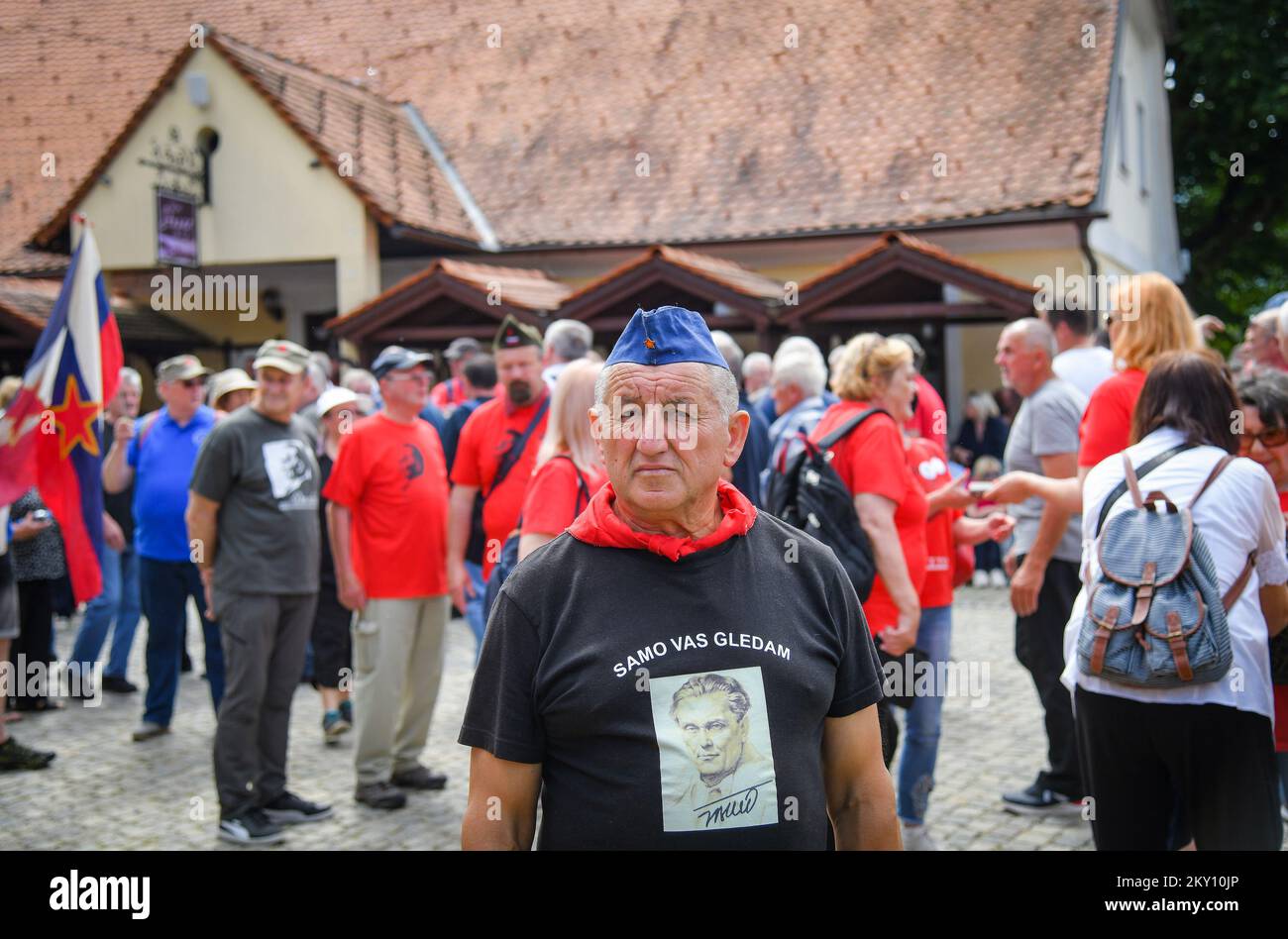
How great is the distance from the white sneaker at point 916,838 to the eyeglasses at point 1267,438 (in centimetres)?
201

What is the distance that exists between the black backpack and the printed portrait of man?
7.46ft

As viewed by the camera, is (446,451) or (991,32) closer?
(446,451)

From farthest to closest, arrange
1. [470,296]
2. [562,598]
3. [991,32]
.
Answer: [991,32] < [470,296] < [562,598]

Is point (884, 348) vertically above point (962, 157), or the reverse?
point (962, 157)

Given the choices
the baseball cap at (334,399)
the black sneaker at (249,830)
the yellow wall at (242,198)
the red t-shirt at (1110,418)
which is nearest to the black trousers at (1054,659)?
the red t-shirt at (1110,418)

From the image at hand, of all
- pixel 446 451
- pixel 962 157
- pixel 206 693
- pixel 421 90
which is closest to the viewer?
pixel 446 451

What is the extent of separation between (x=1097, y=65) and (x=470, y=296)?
968 centimetres

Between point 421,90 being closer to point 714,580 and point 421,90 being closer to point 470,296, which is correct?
point 470,296

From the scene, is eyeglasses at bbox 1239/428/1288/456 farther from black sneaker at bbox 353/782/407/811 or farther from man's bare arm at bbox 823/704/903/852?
black sneaker at bbox 353/782/407/811

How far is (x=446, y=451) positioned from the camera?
23.1 ft

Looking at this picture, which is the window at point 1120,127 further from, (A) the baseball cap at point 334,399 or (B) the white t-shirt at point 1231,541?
(B) the white t-shirt at point 1231,541

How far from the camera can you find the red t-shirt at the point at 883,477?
4.58m
